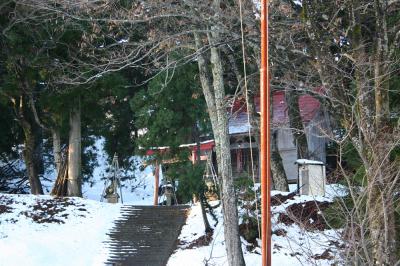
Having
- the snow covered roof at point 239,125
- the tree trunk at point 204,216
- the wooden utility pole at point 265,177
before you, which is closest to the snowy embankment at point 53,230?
the tree trunk at point 204,216

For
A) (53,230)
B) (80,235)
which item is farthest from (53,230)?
(80,235)

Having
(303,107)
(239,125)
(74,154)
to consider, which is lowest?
(74,154)

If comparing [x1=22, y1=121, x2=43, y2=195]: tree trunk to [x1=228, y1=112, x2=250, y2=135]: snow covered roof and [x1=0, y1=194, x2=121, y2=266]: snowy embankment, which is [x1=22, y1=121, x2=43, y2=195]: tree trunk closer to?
[x1=0, y1=194, x2=121, y2=266]: snowy embankment

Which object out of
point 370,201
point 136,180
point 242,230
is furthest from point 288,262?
point 136,180

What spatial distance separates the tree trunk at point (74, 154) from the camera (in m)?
22.1

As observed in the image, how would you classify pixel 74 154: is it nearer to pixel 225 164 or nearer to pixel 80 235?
pixel 80 235

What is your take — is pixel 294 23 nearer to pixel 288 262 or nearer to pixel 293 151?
pixel 288 262

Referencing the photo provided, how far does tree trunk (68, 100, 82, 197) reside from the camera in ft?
72.4

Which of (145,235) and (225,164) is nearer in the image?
(225,164)

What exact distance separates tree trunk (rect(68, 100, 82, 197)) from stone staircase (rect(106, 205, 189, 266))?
2.79 m

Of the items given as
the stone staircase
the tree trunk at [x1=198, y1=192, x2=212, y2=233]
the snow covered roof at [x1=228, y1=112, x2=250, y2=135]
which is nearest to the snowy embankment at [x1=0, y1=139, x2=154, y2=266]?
the stone staircase

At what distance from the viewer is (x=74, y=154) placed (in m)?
22.2

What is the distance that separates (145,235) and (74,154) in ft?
20.1

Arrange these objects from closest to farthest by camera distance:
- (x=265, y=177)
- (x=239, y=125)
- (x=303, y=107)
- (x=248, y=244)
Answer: (x=265, y=177) → (x=248, y=244) → (x=303, y=107) → (x=239, y=125)
